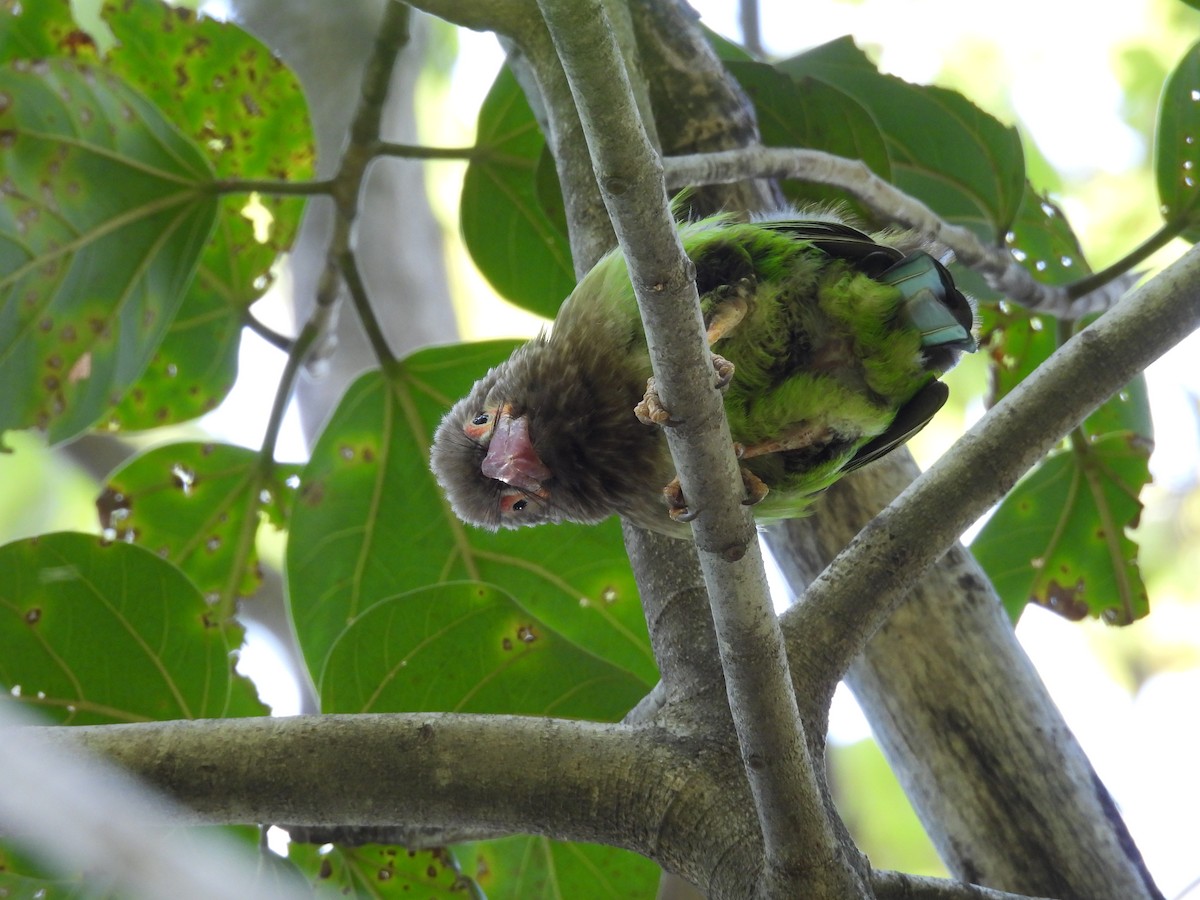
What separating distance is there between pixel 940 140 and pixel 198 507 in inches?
93.1

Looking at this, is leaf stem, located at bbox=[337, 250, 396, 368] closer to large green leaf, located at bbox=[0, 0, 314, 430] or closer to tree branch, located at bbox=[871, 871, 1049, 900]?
large green leaf, located at bbox=[0, 0, 314, 430]

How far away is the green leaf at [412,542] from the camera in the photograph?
9.70ft

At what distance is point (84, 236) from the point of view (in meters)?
2.79

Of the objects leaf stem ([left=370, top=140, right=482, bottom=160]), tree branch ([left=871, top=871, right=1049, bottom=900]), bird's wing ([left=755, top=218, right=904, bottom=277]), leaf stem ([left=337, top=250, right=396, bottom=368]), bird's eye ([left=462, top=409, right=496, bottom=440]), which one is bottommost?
tree branch ([left=871, top=871, right=1049, bottom=900])

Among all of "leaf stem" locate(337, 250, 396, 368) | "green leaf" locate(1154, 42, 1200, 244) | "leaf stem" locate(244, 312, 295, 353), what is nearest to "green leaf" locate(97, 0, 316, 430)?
"leaf stem" locate(244, 312, 295, 353)

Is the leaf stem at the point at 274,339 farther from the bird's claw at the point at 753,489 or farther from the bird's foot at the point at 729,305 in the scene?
the bird's claw at the point at 753,489

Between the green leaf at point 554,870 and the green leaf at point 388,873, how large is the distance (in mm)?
232

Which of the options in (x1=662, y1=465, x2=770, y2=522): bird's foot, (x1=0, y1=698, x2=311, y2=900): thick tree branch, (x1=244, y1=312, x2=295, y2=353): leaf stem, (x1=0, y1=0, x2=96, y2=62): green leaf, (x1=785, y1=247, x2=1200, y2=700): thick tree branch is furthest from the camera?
(x1=244, y1=312, x2=295, y2=353): leaf stem

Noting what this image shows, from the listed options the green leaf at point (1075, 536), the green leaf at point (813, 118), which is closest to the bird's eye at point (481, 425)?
the green leaf at point (813, 118)

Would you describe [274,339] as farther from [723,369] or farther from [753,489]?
[723,369]

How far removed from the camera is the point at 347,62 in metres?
3.98

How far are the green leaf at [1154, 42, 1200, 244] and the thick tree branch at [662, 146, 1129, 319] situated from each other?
0.25 meters

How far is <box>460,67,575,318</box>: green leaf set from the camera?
304cm

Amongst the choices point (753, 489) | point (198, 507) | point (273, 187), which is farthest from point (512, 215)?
point (753, 489)
